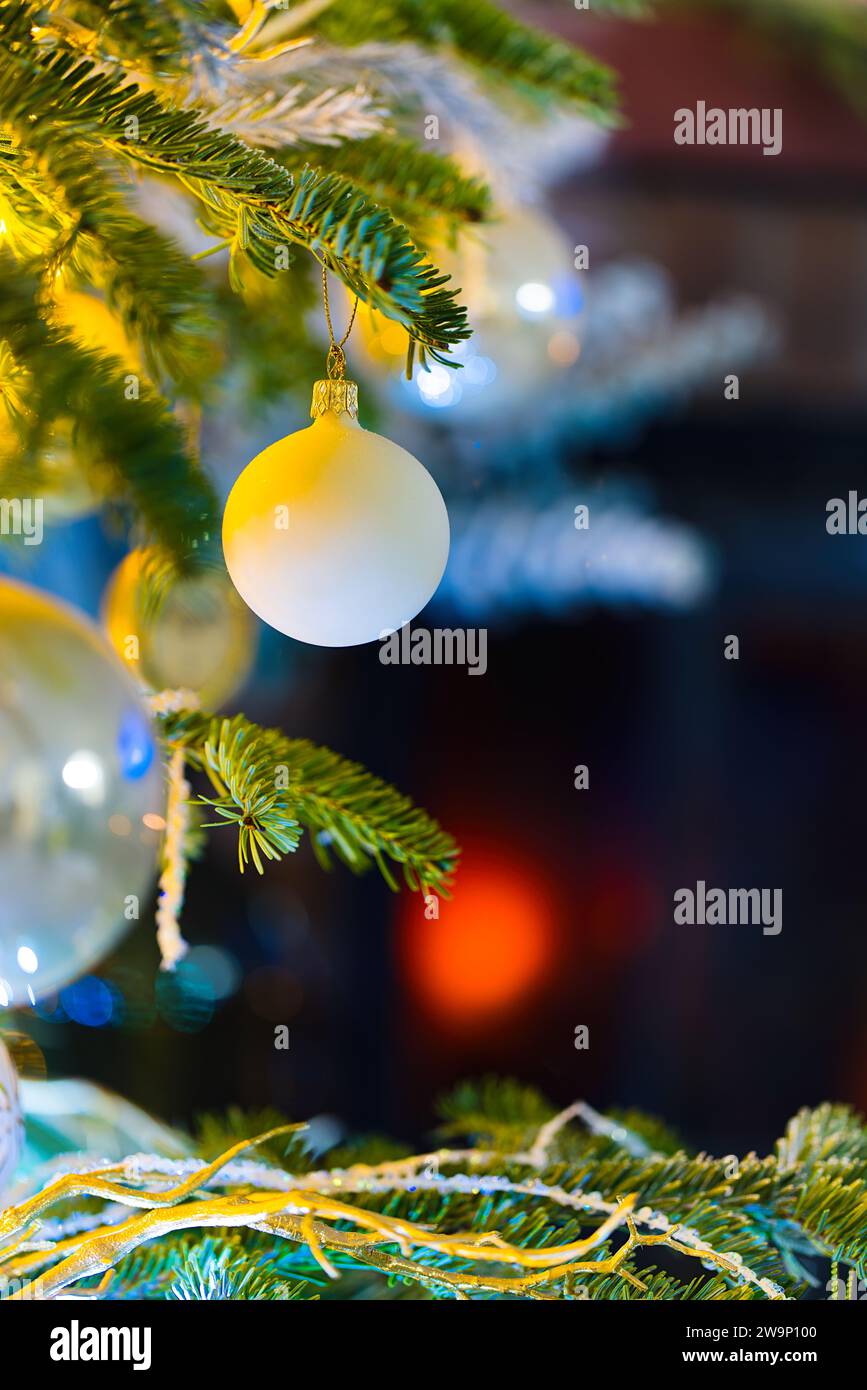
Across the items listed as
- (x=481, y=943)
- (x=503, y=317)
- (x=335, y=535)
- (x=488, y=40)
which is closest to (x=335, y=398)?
(x=335, y=535)

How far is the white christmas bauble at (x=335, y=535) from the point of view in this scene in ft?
0.87

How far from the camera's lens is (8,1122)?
0.30 m

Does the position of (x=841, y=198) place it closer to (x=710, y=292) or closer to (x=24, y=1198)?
(x=710, y=292)

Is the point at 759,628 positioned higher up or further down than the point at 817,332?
further down

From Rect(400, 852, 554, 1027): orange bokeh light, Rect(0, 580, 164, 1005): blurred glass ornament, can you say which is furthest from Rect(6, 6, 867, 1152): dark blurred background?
Rect(0, 580, 164, 1005): blurred glass ornament

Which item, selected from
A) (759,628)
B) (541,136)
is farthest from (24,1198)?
(759,628)

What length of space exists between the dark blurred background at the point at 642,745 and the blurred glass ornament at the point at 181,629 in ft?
0.51

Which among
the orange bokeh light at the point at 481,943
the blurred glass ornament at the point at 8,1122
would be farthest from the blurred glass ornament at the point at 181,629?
the orange bokeh light at the point at 481,943

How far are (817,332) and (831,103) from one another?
268mm

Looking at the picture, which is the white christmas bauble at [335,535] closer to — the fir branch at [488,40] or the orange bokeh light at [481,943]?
the fir branch at [488,40]

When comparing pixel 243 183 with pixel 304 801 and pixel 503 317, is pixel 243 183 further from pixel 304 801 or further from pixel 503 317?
pixel 503 317

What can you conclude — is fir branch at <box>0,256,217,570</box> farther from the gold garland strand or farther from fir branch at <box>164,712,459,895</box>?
the gold garland strand

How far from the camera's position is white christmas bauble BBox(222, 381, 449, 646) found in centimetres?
27

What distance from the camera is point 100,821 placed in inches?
13.7
